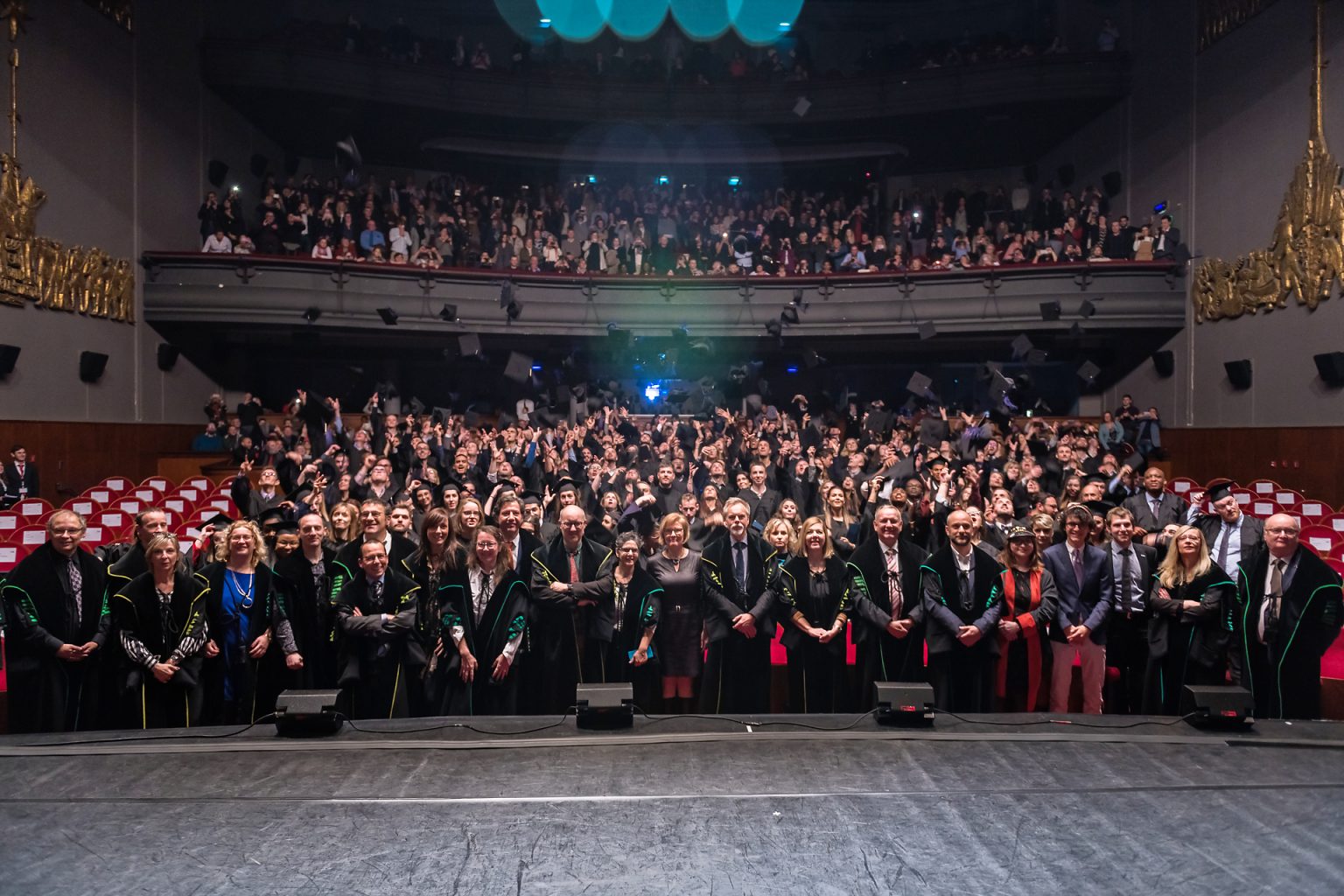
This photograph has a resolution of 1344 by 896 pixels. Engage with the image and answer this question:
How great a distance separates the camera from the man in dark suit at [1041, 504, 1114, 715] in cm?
547

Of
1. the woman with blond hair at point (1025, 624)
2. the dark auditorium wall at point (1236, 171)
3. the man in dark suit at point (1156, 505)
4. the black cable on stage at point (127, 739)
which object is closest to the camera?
the black cable on stage at point (127, 739)

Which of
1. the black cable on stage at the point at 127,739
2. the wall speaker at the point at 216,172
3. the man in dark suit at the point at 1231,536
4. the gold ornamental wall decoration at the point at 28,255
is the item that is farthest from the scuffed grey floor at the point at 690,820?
the wall speaker at the point at 216,172

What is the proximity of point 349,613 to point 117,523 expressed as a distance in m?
6.37

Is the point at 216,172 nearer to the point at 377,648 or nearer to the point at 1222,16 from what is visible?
the point at 377,648

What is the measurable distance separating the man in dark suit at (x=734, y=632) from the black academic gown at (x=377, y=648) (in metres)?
1.72

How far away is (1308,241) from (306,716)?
1473 cm

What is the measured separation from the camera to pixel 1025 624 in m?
5.48

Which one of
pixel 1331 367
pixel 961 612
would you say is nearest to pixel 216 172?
pixel 961 612

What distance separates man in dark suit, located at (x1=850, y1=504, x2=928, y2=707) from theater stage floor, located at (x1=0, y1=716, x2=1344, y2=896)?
4.70 ft

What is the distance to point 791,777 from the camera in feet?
11.6

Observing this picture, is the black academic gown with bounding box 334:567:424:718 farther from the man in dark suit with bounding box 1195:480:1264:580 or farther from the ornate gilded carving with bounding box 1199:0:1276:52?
the ornate gilded carving with bounding box 1199:0:1276:52

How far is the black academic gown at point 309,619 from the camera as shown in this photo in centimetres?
525

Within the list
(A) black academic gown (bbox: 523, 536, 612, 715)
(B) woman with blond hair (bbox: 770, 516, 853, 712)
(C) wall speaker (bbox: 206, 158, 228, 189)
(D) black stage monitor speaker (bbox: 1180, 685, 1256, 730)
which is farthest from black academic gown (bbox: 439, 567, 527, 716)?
(C) wall speaker (bbox: 206, 158, 228, 189)

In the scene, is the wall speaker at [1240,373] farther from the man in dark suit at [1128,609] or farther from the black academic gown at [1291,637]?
the black academic gown at [1291,637]
